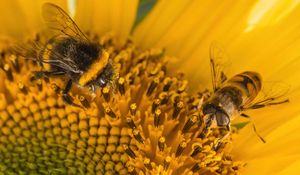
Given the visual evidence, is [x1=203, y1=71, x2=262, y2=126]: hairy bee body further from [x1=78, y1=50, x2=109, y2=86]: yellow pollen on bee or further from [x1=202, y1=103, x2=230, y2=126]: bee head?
[x1=78, y1=50, x2=109, y2=86]: yellow pollen on bee

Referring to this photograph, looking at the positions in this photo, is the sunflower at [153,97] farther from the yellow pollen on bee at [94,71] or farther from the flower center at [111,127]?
the yellow pollen on bee at [94,71]

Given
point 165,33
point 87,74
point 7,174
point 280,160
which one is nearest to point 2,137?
point 7,174

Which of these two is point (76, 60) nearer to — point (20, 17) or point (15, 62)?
point (15, 62)

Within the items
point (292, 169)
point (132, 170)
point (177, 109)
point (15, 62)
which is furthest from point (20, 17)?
point (292, 169)

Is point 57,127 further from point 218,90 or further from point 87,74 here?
point 218,90

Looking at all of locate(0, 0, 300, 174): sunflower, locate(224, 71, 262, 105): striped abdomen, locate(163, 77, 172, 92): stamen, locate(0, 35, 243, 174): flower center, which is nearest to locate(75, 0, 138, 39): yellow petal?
locate(0, 0, 300, 174): sunflower

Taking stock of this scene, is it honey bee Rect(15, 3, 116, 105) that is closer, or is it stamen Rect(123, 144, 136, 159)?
honey bee Rect(15, 3, 116, 105)
